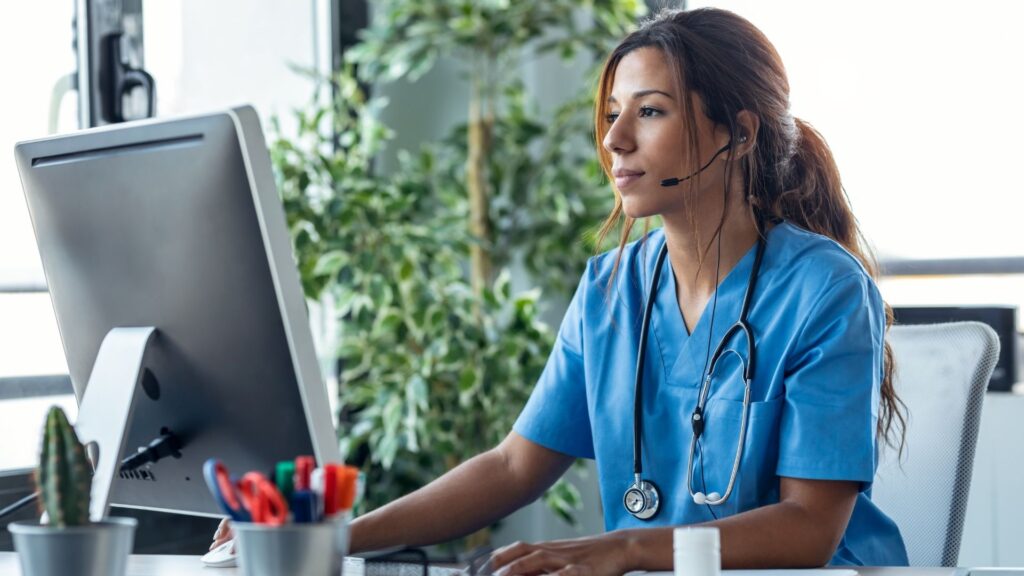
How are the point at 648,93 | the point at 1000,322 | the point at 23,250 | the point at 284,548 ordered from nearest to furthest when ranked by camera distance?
the point at 284,548 < the point at 648,93 < the point at 23,250 < the point at 1000,322

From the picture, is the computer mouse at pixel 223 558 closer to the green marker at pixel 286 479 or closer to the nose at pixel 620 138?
the green marker at pixel 286 479

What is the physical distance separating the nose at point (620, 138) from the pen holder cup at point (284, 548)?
0.74 m

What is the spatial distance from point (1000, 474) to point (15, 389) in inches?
74.7

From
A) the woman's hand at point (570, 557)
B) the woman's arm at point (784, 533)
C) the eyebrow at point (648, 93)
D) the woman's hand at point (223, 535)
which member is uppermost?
the eyebrow at point (648, 93)

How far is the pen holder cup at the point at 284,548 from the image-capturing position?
0.78 metres

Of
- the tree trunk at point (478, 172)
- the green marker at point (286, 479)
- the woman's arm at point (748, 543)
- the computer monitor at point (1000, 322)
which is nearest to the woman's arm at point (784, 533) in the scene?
the woman's arm at point (748, 543)

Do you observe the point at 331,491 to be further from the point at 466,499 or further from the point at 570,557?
the point at 466,499

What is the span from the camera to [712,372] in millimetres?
1339

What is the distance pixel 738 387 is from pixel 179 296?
63 centimetres

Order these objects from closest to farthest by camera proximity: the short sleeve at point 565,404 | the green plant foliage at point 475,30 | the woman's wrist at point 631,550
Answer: the woman's wrist at point 631,550, the short sleeve at point 565,404, the green plant foliage at point 475,30

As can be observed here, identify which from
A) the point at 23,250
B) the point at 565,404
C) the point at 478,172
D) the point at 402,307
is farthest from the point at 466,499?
the point at 478,172

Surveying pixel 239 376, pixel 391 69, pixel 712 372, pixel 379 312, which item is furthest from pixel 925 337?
pixel 391 69

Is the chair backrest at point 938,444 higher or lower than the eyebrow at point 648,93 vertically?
lower

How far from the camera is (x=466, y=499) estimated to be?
1386 mm
